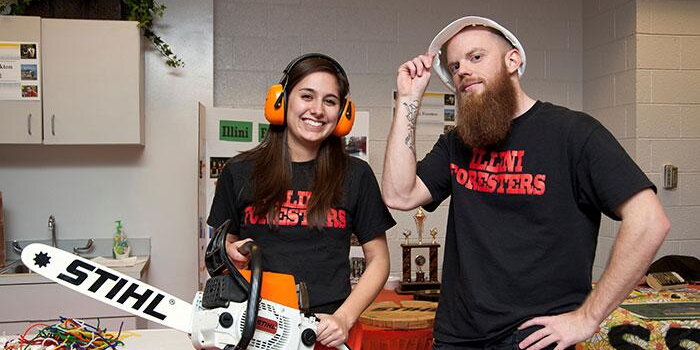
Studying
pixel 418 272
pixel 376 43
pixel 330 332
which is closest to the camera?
pixel 330 332

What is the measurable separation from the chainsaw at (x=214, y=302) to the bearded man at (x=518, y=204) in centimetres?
51

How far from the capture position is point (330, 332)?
153cm

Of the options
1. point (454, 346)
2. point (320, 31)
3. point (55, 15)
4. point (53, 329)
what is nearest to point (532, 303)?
point (454, 346)

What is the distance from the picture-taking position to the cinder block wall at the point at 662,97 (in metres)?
3.94

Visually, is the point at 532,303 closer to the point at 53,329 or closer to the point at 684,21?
the point at 53,329

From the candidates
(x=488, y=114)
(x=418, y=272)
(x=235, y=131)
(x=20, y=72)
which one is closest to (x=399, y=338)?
(x=418, y=272)

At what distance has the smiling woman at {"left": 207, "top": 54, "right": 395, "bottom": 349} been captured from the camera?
68.6 inches

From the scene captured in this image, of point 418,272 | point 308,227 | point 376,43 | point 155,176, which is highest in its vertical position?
point 376,43

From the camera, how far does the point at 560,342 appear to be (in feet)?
4.94

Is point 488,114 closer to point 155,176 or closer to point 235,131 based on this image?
point 235,131

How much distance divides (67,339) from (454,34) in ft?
4.45

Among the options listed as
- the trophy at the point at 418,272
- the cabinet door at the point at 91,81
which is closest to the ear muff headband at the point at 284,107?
the trophy at the point at 418,272

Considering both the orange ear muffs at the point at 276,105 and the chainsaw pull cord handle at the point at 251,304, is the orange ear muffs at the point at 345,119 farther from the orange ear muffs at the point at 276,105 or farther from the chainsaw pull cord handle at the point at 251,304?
the chainsaw pull cord handle at the point at 251,304

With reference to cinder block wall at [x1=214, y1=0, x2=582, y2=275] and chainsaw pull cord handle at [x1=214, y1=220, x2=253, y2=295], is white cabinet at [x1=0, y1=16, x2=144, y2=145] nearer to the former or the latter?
cinder block wall at [x1=214, y1=0, x2=582, y2=275]
